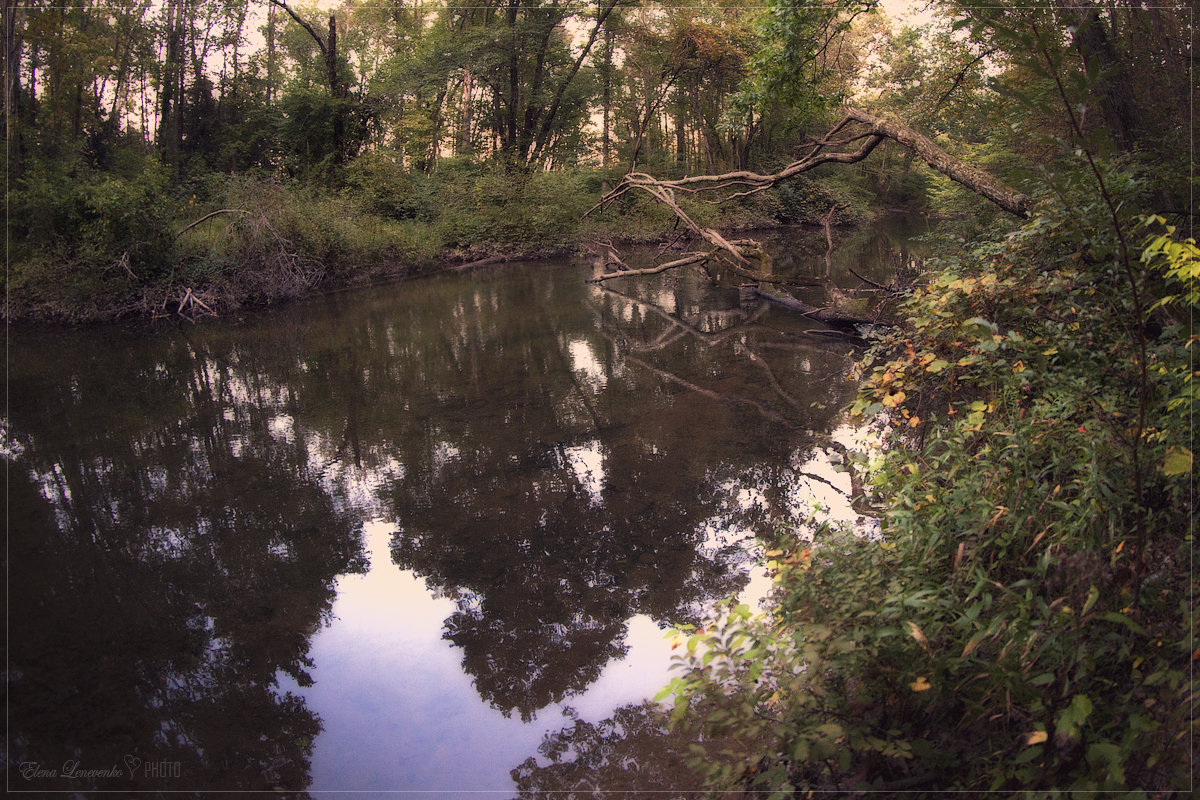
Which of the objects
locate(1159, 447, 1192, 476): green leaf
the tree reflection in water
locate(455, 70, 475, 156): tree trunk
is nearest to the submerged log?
locate(1159, 447, 1192, 476): green leaf

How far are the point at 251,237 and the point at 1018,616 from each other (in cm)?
1421

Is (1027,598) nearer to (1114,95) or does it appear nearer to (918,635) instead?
(918,635)

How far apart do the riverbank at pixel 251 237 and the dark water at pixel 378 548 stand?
112 inches

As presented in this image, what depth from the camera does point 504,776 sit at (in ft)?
9.77

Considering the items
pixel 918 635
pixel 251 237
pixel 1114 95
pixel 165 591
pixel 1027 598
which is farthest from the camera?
pixel 251 237

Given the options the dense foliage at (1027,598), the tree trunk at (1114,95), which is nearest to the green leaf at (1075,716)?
the dense foliage at (1027,598)

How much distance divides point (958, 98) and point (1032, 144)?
2.65 metres

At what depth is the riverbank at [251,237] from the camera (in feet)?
40.0

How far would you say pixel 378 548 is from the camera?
487 cm

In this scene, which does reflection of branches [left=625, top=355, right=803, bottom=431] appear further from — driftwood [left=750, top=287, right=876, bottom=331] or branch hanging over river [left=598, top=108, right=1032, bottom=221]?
branch hanging over river [left=598, top=108, right=1032, bottom=221]

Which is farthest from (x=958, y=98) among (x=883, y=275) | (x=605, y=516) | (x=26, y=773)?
(x=26, y=773)

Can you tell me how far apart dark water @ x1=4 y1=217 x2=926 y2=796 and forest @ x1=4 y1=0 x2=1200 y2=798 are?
0.48 m

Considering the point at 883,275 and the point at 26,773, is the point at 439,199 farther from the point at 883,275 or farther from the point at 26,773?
the point at 26,773

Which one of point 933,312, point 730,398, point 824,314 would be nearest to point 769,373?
point 730,398
